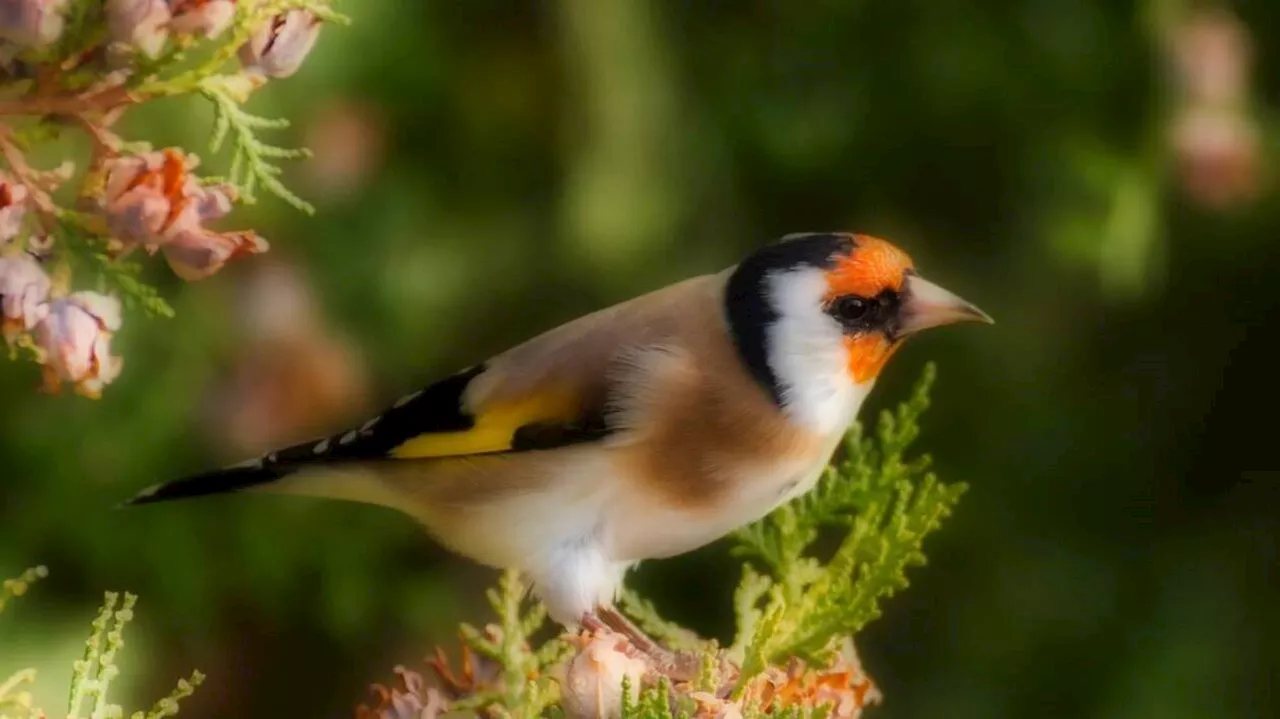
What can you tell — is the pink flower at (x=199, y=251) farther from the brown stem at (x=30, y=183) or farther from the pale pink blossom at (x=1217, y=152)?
the pale pink blossom at (x=1217, y=152)

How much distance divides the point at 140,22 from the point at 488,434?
0.25 metres

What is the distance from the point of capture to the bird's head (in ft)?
1.59

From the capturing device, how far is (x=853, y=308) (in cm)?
50

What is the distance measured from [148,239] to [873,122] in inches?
26.6

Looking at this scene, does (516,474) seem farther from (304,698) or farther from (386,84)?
(304,698)

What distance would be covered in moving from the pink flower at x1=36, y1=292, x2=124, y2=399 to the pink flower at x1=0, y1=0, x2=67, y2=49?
0.06 m

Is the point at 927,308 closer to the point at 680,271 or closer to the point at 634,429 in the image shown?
the point at 634,429

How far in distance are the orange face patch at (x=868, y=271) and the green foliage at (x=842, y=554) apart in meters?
0.04

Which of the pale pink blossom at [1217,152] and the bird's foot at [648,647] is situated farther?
the pale pink blossom at [1217,152]

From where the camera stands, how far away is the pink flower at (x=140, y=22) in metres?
0.31

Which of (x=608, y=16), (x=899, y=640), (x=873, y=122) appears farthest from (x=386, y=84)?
(x=899, y=640)

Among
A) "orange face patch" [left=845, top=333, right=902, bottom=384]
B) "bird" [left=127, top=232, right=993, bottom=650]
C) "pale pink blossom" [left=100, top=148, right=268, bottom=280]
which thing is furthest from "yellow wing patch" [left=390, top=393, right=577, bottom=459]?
"pale pink blossom" [left=100, top=148, right=268, bottom=280]

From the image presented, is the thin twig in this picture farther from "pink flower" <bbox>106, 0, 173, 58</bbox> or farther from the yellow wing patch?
the yellow wing patch

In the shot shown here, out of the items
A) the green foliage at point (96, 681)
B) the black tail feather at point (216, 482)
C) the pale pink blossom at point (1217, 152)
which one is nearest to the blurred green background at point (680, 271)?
the pale pink blossom at point (1217, 152)
